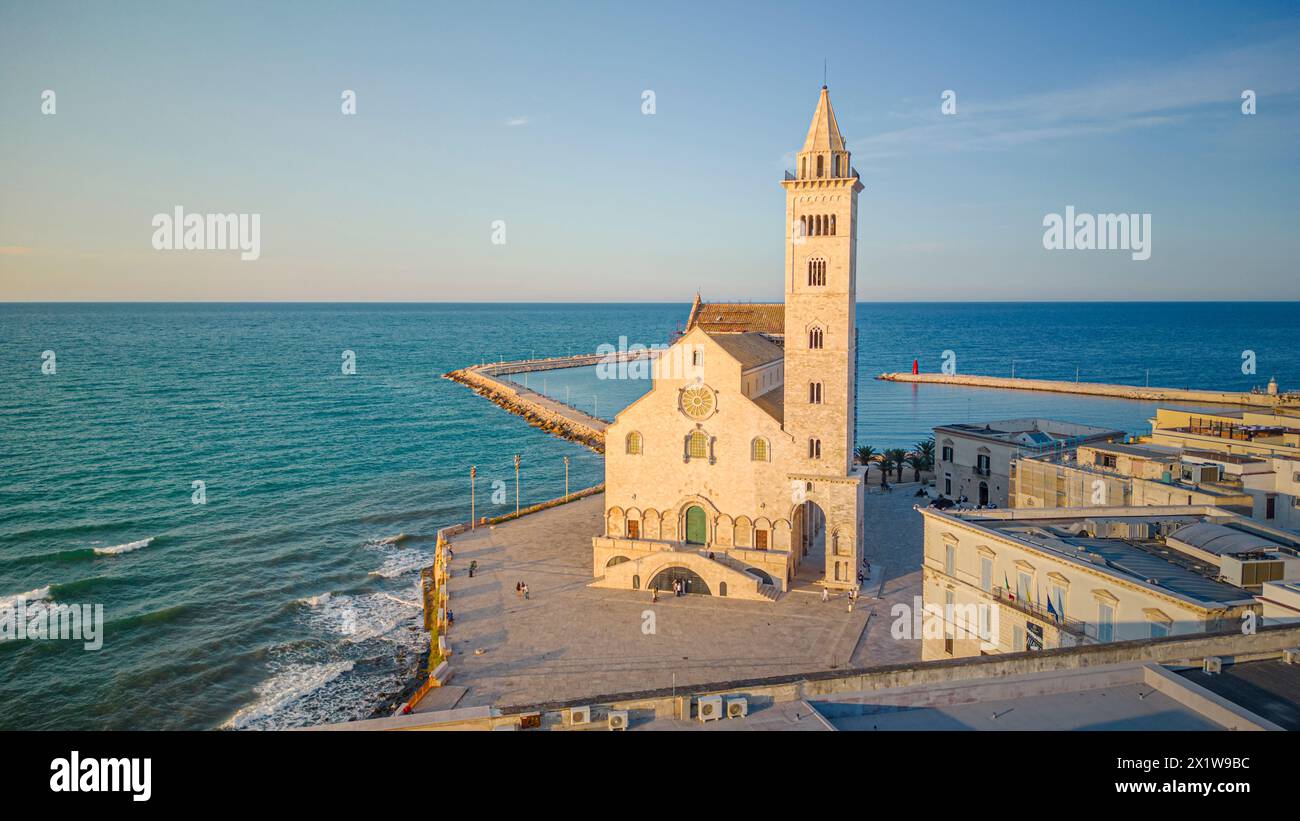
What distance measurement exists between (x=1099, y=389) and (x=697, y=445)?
11488cm

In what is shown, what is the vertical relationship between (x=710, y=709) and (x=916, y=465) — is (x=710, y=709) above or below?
above

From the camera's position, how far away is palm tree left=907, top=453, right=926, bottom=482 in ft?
232

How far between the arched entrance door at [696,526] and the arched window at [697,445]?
2890 mm

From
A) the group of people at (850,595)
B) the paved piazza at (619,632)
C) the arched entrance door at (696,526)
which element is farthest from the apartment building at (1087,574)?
the arched entrance door at (696,526)

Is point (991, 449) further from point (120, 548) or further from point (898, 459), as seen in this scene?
point (120, 548)

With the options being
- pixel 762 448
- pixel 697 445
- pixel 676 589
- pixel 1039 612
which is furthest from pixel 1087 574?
pixel 697 445

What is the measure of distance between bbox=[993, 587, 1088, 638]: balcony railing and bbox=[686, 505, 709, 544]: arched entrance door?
19.7 meters

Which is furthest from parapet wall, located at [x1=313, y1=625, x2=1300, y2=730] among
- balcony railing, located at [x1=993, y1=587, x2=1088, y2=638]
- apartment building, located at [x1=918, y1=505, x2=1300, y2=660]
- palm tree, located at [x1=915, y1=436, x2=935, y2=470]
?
palm tree, located at [x1=915, y1=436, x2=935, y2=470]

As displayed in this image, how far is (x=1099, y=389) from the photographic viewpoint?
137 m

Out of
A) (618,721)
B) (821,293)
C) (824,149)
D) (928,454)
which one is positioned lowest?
(928,454)

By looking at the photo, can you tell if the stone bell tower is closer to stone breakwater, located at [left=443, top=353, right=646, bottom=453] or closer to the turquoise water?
the turquoise water

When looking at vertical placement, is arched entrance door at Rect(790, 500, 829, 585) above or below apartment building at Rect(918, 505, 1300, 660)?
below
